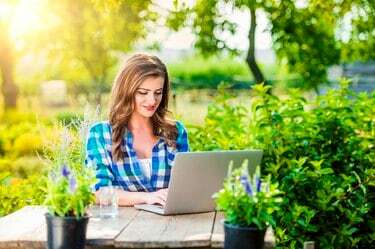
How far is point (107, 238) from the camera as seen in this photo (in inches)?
114

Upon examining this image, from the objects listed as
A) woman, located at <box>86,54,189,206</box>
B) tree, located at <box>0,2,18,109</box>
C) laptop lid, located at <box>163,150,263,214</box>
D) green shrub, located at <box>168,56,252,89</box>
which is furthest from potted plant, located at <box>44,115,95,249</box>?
green shrub, located at <box>168,56,252,89</box>

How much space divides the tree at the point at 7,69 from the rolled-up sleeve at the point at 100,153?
960 cm

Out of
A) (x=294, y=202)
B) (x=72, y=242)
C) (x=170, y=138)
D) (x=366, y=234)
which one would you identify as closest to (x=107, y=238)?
(x=72, y=242)

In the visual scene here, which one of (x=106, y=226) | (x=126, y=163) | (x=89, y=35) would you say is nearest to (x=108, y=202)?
(x=106, y=226)

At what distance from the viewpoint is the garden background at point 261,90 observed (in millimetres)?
4637

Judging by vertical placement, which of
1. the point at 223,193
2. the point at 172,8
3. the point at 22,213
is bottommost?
the point at 22,213

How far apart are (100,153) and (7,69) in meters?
10.2

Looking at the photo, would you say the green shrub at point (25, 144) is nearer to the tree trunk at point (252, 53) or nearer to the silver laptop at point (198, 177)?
the tree trunk at point (252, 53)

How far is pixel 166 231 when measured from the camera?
302cm

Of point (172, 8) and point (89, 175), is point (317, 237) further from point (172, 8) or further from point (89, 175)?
point (172, 8)

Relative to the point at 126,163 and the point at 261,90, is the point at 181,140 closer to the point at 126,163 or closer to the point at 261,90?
the point at 126,163

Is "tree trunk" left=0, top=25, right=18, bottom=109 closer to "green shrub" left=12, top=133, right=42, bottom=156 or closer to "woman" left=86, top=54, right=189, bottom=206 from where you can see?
"green shrub" left=12, top=133, right=42, bottom=156

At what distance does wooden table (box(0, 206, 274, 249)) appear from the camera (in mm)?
2893

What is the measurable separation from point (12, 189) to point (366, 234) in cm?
205
